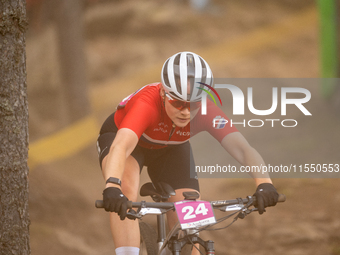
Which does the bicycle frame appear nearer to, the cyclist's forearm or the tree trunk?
the cyclist's forearm

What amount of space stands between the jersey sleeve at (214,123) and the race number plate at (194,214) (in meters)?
0.98

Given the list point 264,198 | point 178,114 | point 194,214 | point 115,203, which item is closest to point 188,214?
point 194,214

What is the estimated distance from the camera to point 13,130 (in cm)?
363

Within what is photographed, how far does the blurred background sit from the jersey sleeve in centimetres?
389

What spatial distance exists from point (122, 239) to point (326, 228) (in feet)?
16.5

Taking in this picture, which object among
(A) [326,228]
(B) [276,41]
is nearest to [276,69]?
(B) [276,41]

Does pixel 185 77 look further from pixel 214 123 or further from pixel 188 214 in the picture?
A: pixel 188 214

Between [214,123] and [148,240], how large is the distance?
3.86 ft

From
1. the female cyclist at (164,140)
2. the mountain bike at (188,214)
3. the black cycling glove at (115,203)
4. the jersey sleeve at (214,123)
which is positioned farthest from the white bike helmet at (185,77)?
the black cycling glove at (115,203)

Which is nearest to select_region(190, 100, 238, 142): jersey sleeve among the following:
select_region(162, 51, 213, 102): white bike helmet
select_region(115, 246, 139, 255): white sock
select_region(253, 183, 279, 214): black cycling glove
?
select_region(162, 51, 213, 102): white bike helmet

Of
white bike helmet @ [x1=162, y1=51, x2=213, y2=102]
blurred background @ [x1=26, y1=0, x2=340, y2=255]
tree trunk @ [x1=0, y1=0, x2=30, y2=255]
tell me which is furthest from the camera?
blurred background @ [x1=26, y1=0, x2=340, y2=255]

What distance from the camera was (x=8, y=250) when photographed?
366 centimetres

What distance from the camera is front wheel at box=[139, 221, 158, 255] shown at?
364 centimetres

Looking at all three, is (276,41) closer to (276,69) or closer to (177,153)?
(276,69)
